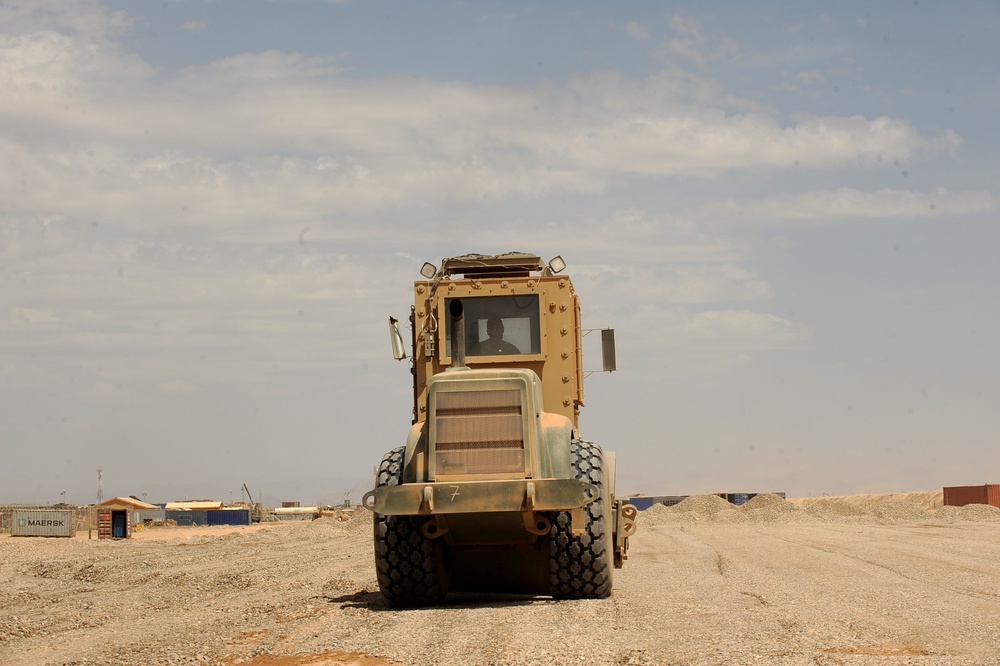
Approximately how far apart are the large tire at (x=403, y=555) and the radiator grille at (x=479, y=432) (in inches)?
30.1

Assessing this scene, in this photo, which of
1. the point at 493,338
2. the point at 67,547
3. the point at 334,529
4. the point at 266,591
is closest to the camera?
the point at 493,338

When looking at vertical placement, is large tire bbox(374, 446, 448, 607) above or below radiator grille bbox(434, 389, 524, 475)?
below

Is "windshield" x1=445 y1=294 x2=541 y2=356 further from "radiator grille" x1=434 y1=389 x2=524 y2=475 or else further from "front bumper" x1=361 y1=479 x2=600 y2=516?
"front bumper" x1=361 y1=479 x2=600 y2=516

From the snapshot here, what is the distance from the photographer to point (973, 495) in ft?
206

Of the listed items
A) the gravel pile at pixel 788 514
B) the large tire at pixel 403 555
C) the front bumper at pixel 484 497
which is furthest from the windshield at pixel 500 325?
the gravel pile at pixel 788 514

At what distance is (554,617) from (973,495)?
5882cm

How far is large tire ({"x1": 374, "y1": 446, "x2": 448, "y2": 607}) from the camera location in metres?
11.6

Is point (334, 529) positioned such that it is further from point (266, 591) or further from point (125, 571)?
point (266, 591)

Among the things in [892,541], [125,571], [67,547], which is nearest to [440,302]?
[125,571]

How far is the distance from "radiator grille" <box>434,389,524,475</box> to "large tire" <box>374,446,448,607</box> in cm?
76

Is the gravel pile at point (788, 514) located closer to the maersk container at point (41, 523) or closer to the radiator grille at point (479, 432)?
the maersk container at point (41, 523)

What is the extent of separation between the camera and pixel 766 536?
98.9ft

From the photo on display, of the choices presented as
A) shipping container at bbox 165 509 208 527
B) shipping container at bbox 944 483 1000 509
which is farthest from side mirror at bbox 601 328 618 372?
shipping container at bbox 165 509 208 527

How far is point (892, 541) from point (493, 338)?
1685 cm
